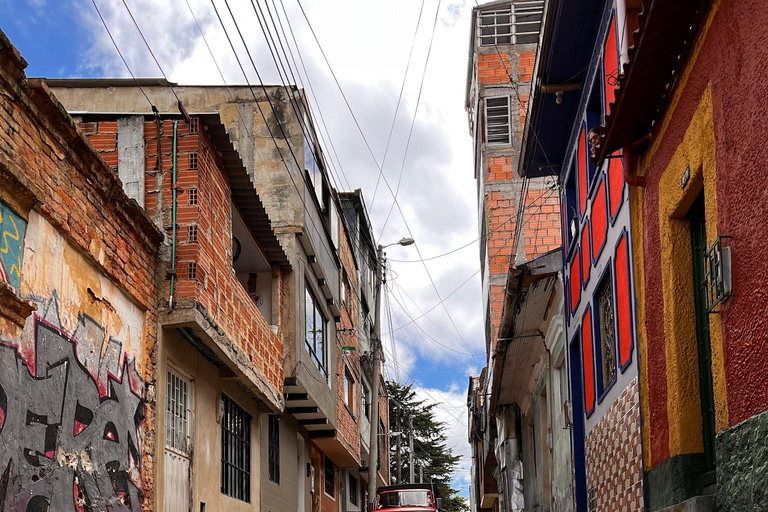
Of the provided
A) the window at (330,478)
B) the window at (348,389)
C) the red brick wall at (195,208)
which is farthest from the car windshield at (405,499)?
the red brick wall at (195,208)

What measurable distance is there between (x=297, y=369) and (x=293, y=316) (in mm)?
984

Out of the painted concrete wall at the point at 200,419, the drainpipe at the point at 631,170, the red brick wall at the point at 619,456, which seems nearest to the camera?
the drainpipe at the point at 631,170

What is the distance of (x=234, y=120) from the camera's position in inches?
773

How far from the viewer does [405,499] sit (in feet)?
79.7

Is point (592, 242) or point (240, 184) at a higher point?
point (240, 184)

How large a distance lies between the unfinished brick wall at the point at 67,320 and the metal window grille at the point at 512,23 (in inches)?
803

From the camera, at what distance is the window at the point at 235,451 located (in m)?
14.8

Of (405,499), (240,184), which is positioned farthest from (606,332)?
(405,499)

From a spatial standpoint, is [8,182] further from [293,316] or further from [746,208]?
[293,316]

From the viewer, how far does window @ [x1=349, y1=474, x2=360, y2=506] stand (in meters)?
32.3

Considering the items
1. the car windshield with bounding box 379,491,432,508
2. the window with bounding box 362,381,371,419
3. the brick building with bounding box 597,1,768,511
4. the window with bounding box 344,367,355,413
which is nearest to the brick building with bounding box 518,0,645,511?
the brick building with bounding box 597,1,768,511

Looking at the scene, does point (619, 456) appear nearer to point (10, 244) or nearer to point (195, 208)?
point (195, 208)

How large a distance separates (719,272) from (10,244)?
5148 mm

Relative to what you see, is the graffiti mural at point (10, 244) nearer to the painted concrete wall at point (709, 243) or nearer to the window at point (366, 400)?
the painted concrete wall at point (709, 243)
